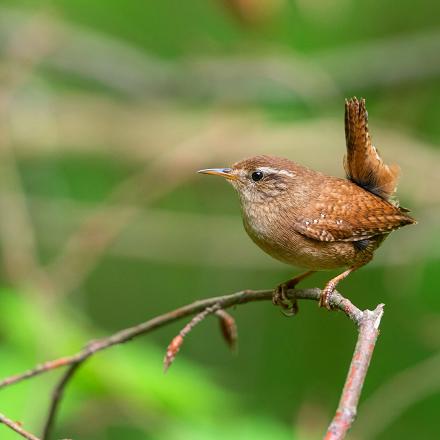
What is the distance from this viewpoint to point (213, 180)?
529 cm

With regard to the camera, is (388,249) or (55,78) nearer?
(388,249)

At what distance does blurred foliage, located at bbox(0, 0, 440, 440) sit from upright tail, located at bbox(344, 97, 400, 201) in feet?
2.17

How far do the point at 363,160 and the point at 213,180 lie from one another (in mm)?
2611

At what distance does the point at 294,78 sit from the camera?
455cm

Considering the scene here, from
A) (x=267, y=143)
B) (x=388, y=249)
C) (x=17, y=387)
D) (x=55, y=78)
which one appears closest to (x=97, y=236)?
(x=17, y=387)

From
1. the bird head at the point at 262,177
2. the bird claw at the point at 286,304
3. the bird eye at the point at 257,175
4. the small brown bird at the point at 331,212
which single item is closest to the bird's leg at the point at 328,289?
the small brown bird at the point at 331,212

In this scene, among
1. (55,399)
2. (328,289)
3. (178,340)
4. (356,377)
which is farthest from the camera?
(328,289)

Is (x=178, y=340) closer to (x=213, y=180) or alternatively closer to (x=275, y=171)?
(x=275, y=171)

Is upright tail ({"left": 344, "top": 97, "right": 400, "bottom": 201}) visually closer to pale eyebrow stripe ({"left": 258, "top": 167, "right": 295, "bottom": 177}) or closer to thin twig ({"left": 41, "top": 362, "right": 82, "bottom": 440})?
pale eyebrow stripe ({"left": 258, "top": 167, "right": 295, "bottom": 177})

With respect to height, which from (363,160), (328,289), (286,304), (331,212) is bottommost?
(286,304)

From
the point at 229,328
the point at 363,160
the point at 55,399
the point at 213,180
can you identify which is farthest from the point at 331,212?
the point at 213,180

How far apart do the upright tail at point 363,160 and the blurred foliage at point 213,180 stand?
2.17 feet

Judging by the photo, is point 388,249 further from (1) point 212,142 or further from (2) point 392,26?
(2) point 392,26

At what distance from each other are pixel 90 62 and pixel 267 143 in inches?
48.0
